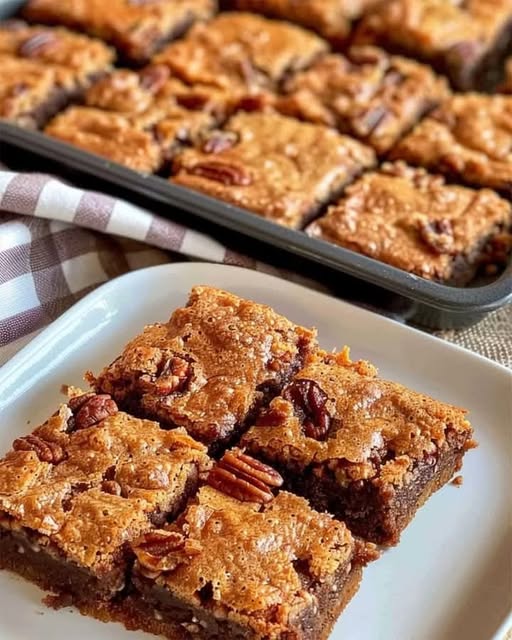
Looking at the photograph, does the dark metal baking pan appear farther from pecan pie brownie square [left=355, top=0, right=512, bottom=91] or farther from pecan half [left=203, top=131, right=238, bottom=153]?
pecan pie brownie square [left=355, top=0, right=512, bottom=91]

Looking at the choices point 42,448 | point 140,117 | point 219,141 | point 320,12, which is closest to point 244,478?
point 42,448

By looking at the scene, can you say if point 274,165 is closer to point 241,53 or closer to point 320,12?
point 241,53

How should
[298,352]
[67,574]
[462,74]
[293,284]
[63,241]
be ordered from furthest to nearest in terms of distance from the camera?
[462,74], [63,241], [293,284], [298,352], [67,574]

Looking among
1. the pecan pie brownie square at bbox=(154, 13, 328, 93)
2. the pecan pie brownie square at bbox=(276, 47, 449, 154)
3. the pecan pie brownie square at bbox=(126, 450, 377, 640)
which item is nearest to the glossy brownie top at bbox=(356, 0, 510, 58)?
the pecan pie brownie square at bbox=(276, 47, 449, 154)

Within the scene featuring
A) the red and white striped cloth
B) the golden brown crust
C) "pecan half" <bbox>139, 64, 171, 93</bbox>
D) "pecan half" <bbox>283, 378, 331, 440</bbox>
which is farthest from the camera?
"pecan half" <bbox>139, 64, 171, 93</bbox>

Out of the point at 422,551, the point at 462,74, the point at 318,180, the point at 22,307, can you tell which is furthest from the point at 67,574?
the point at 462,74

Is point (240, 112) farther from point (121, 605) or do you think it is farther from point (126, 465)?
point (121, 605)
